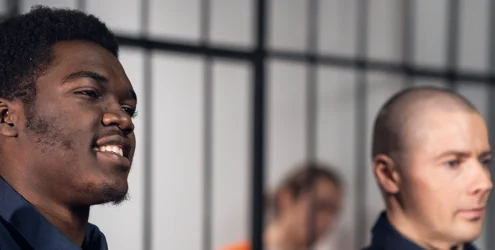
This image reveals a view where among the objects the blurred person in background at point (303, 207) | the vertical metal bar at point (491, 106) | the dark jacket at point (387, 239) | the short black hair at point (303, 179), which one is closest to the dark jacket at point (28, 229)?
the dark jacket at point (387, 239)

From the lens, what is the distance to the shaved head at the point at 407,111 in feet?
9.21

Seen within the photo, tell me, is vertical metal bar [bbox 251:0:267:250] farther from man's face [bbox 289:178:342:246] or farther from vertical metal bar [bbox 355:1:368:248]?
man's face [bbox 289:178:342:246]

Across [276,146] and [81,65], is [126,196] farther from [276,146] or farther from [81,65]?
[276,146]

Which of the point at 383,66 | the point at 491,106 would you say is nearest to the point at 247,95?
the point at 383,66

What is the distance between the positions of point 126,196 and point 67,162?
16 cm

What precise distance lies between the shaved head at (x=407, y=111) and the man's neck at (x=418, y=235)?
0.18m

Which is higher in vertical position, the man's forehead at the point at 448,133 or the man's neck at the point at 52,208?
the man's forehead at the point at 448,133

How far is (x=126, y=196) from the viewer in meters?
2.06

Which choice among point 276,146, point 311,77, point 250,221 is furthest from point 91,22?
point 276,146

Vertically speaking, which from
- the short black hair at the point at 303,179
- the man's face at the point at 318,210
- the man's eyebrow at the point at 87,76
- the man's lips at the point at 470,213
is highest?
the man's eyebrow at the point at 87,76

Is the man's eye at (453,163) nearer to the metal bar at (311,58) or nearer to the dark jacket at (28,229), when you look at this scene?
the dark jacket at (28,229)

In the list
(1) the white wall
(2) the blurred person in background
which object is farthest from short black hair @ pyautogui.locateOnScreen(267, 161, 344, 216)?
(1) the white wall

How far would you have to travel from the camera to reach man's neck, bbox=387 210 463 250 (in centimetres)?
278

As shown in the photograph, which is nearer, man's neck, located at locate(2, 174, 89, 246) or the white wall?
man's neck, located at locate(2, 174, 89, 246)
